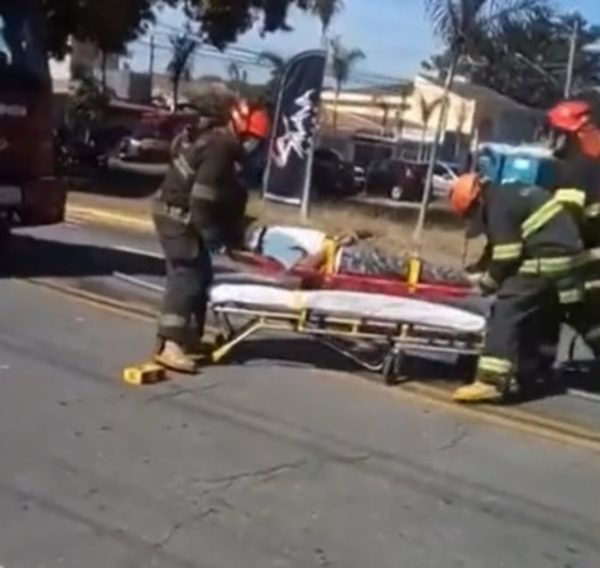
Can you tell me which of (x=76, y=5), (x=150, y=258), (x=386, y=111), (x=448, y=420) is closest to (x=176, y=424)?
(x=448, y=420)

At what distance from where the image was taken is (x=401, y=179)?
141ft

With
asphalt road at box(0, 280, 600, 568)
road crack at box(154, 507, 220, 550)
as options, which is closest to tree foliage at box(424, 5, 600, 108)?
asphalt road at box(0, 280, 600, 568)

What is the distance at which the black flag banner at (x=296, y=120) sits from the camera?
2122 cm

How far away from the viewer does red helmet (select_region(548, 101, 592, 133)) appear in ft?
28.7

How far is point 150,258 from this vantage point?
14352 millimetres

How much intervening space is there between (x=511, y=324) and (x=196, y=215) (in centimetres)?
194

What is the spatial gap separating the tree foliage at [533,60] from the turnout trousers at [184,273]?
547 inches

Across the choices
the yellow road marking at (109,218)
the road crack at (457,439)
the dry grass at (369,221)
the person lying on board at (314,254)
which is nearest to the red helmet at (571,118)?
the person lying on board at (314,254)

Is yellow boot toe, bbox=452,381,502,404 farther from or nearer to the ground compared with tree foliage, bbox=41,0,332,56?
nearer to the ground

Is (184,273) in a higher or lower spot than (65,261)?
higher

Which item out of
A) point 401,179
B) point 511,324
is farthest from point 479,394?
point 401,179

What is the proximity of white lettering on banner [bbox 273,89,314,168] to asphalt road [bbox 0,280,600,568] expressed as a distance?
1286cm

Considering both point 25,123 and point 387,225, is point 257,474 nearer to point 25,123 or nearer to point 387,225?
point 25,123

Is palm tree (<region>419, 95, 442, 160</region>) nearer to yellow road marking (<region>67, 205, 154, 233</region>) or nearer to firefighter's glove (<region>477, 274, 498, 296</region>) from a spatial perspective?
yellow road marking (<region>67, 205, 154, 233</region>)
